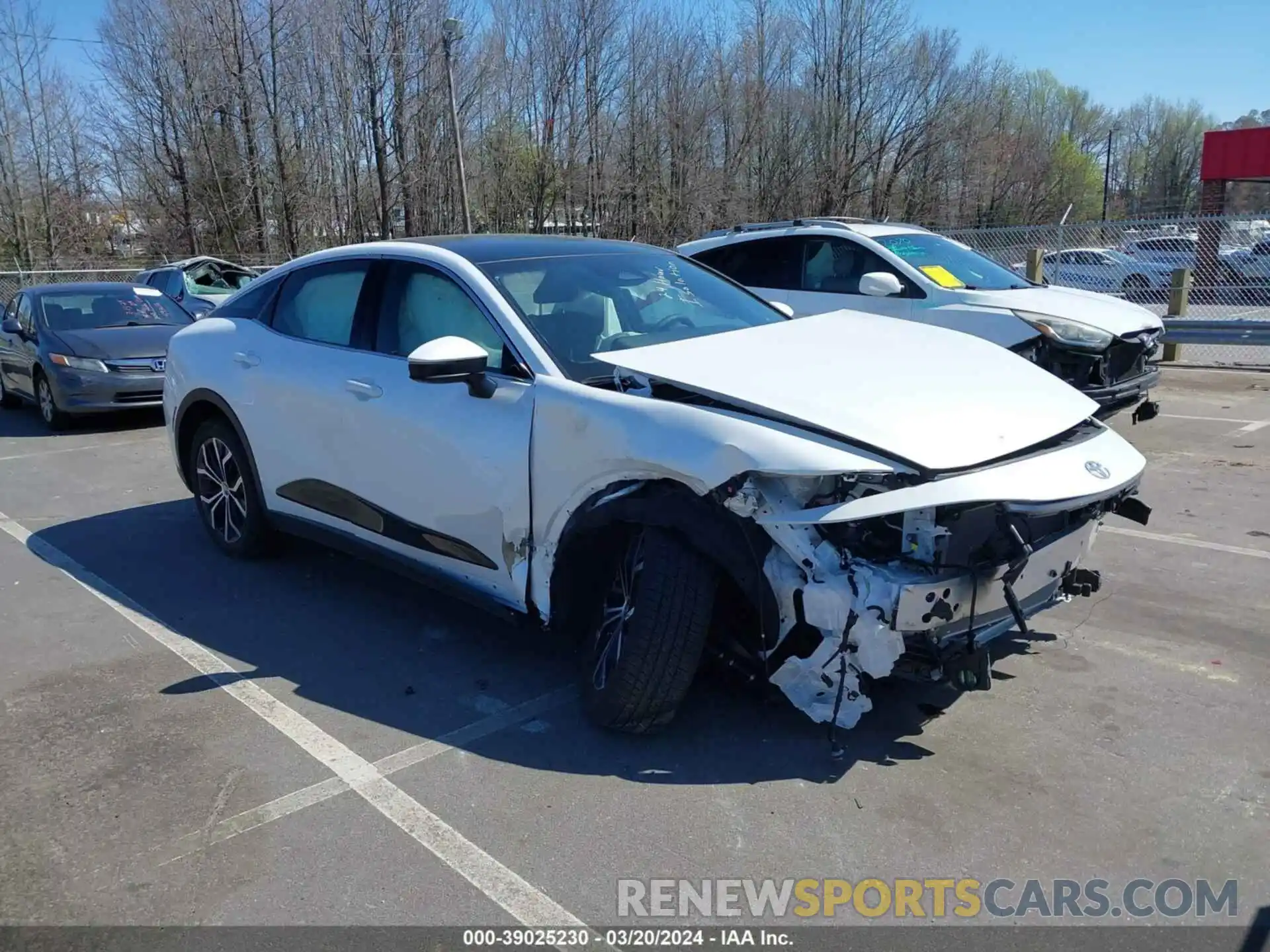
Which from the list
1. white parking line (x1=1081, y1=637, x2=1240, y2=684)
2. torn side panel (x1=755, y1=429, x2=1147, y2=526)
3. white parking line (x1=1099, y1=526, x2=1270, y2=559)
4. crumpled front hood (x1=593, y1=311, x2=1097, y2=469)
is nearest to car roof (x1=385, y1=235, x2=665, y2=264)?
crumpled front hood (x1=593, y1=311, x2=1097, y2=469)

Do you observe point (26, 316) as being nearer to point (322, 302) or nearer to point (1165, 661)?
point (322, 302)

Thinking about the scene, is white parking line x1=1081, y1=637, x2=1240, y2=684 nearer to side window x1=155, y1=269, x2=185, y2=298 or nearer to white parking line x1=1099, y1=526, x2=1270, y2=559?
white parking line x1=1099, y1=526, x2=1270, y2=559

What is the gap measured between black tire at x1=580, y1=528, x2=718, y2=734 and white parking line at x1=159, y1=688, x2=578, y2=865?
15.1 inches

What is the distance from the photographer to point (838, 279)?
884cm

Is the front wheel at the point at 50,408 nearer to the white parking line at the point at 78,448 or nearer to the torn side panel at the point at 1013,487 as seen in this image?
the white parking line at the point at 78,448

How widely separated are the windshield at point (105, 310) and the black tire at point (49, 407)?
0.60 m

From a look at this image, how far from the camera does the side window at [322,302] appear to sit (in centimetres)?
479

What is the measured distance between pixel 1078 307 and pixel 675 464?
598 centimetres

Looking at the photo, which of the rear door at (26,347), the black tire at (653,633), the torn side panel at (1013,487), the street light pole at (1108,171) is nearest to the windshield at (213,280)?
the rear door at (26,347)

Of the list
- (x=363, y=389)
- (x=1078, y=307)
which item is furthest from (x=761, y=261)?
(x=363, y=389)

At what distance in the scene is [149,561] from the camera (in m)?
5.82

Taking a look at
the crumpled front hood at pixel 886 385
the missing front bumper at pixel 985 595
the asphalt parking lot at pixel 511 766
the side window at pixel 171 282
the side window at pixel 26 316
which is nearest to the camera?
the asphalt parking lot at pixel 511 766

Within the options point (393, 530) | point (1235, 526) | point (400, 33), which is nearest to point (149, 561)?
point (393, 530)

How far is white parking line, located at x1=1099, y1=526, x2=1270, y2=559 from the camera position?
5.52 metres
